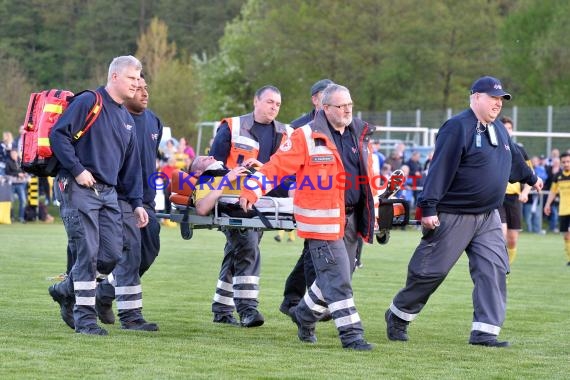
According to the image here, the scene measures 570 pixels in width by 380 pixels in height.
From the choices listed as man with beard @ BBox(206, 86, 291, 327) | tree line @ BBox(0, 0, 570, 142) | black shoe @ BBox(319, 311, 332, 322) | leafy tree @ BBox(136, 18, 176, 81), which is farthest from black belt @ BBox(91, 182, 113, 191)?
leafy tree @ BBox(136, 18, 176, 81)

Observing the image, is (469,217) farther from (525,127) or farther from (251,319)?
(525,127)

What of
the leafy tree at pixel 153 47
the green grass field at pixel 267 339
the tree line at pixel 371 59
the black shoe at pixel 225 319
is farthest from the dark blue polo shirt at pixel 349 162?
the leafy tree at pixel 153 47

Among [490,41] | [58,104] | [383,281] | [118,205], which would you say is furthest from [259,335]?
[490,41]

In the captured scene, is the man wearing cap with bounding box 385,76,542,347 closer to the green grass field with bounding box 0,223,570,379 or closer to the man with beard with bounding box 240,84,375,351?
the green grass field with bounding box 0,223,570,379

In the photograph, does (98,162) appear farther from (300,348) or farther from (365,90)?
(365,90)

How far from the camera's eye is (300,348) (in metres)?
9.30

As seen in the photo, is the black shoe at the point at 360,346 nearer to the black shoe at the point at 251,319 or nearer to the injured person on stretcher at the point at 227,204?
the injured person on stretcher at the point at 227,204

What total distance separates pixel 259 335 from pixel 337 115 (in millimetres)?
2128

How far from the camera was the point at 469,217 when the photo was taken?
9867 mm

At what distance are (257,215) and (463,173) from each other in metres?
1.79

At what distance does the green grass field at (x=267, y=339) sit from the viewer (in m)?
8.05

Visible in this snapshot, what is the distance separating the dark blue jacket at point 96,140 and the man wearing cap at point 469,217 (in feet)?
8.38

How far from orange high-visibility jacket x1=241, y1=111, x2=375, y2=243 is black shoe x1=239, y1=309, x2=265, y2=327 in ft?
5.31

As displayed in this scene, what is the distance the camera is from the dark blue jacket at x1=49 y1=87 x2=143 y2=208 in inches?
366
